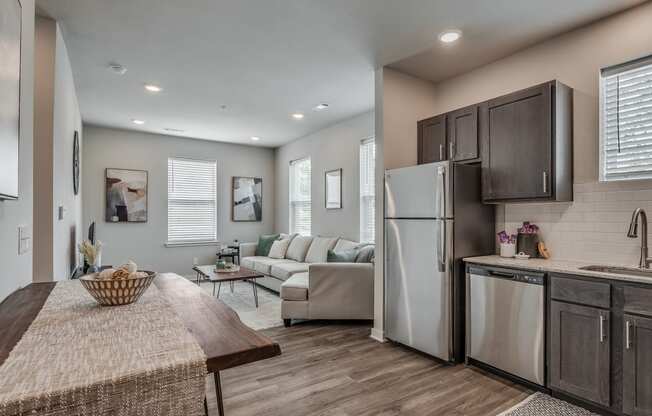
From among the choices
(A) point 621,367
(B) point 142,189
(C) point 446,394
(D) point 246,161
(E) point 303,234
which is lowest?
(C) point 446,394

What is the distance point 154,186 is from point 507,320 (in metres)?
5.89

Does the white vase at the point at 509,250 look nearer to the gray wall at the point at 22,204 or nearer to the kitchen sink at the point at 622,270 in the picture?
the kitchen sink at the point at 622,270

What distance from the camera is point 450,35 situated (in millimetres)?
2873

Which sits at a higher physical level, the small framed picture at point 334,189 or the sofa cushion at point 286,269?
the small framed picture at point 334,189

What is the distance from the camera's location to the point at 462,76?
3.67m

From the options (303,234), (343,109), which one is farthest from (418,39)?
(303,234)

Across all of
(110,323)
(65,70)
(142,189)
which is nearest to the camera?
(110,323)

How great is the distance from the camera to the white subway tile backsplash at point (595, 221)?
247cm

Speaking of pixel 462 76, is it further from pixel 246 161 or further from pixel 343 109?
pixel 246 161

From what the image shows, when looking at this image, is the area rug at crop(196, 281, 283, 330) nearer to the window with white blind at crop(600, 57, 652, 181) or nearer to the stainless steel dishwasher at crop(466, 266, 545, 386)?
the stainless steel dishwasher at crop(466, 266, 545, 386)

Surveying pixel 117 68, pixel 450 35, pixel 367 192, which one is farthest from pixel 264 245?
pixel 450 35

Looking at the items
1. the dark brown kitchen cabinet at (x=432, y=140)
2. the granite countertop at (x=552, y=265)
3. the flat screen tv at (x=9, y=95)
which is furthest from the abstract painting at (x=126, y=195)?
the granite countertop at (x=552, y=265)

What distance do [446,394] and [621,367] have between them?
1.03m

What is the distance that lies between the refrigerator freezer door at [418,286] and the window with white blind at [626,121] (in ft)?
3.93
